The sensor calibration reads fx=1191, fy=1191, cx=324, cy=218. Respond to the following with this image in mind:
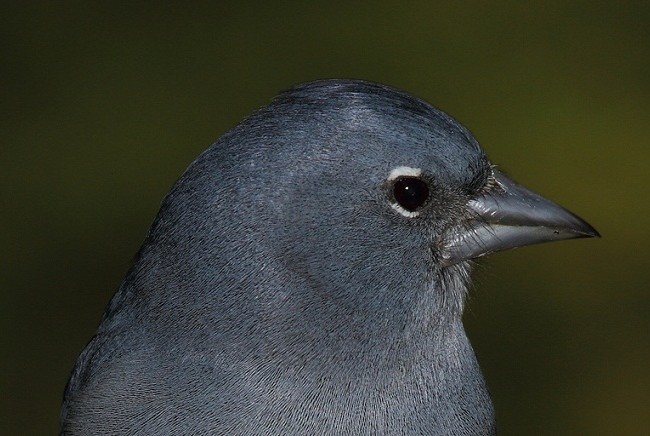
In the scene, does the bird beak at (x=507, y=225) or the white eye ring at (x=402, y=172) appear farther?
the bird beak at (x=507, y=225)

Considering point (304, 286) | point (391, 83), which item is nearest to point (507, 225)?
point (304, 286)

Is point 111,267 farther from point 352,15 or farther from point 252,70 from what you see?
point 352,15

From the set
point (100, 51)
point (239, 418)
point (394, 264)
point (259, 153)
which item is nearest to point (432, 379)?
point (394, 264)

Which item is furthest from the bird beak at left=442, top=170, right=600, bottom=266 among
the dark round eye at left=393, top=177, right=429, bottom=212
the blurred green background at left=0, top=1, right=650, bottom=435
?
the blurred green background at left=0, top=1, right=650, bottom=435

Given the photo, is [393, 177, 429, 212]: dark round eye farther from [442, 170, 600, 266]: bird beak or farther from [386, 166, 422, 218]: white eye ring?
[442, 170, 600, 266]: bird beak

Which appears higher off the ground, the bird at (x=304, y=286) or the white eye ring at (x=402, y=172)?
the white eye ring at (x=402, y=172)

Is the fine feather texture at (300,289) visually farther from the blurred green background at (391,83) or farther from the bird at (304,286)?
the blurred green background at (391,83)

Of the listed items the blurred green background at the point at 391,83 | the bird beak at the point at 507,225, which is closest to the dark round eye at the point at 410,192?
the bird beak at the point at 507,225
